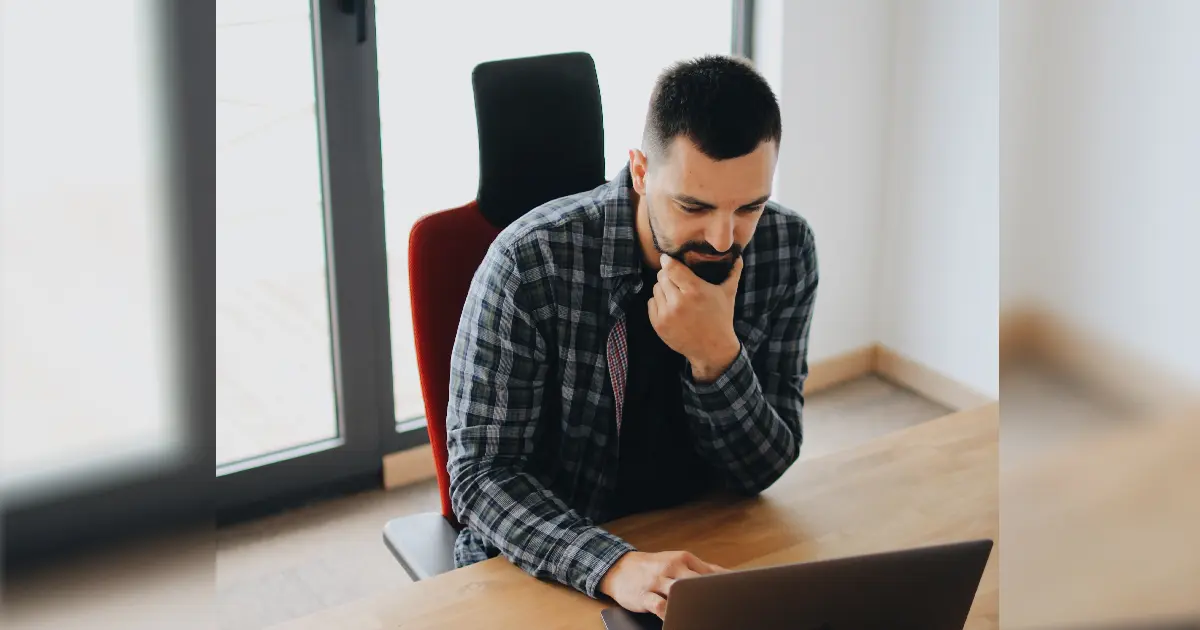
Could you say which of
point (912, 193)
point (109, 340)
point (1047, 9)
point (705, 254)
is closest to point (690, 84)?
point (705, 254)

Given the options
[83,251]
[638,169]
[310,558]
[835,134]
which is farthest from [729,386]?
[835,134]

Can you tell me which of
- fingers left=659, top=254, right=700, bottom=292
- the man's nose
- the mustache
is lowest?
fingers left=659, top=254, right=700, bottom=292

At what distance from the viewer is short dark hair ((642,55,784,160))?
128cm

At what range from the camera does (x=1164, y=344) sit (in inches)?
5.3

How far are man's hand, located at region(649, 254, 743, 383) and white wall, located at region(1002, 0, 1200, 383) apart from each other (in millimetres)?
1177

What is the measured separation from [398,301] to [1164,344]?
2.64 meters

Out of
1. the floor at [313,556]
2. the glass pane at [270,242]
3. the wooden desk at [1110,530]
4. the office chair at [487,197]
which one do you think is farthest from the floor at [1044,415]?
the glass pane at [270,242]

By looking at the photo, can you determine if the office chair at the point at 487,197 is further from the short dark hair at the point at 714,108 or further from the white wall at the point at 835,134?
the white wall at the point at 835,134

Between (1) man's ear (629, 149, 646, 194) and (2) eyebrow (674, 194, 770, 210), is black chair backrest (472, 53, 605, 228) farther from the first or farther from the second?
(2) eyebrow (674, 194, 770, 210)

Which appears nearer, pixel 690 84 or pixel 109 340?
pixel 109 340

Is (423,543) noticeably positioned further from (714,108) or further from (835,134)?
(835,134)

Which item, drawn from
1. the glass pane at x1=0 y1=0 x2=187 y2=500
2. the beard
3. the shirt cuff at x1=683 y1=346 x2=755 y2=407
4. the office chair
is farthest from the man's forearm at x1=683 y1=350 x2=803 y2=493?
the glass pane at x1=0 y1=0 x2=187 y2=500

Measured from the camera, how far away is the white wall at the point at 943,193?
9.44ft

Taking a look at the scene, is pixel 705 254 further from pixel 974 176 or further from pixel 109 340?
pixel 974 176
